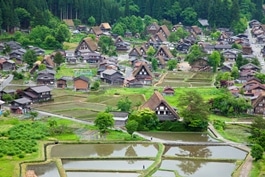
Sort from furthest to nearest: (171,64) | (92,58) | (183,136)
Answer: (92,58), (171,64), (183,136)

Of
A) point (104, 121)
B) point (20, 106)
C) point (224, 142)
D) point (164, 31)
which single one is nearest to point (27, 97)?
point (20, 106)

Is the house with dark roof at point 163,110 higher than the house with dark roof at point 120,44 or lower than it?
higher

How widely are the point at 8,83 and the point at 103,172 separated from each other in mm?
22251

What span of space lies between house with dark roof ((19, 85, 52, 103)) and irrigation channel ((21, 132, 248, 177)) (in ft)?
33.6

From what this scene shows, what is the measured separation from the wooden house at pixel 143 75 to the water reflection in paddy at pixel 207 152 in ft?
56.7

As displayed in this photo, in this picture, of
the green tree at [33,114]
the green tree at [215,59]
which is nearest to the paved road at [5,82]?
the green tree at [33,114]

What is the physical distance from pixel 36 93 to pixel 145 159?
47.7 feet

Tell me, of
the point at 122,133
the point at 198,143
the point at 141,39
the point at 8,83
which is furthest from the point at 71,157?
the point at 141,39

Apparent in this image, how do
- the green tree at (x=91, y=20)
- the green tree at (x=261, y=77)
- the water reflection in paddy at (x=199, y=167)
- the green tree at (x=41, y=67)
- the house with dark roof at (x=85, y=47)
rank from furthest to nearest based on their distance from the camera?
1. the green tree at (x=91, y=20)
2. the house with dark roof at (x=85, y=47)
3. the green tree at (x=41, y=67)
4. the green tree at (x=261, y=77)
5. the water reflection in paddy at (x=199, y=167)

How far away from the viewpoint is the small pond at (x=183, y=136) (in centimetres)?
3149

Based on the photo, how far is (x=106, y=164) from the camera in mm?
26969

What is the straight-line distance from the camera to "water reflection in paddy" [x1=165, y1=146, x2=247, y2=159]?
94.2 ft

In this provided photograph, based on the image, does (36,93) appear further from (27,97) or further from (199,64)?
(199,64)

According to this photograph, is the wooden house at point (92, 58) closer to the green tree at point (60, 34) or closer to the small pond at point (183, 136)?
the green tree at point (60, 34)
